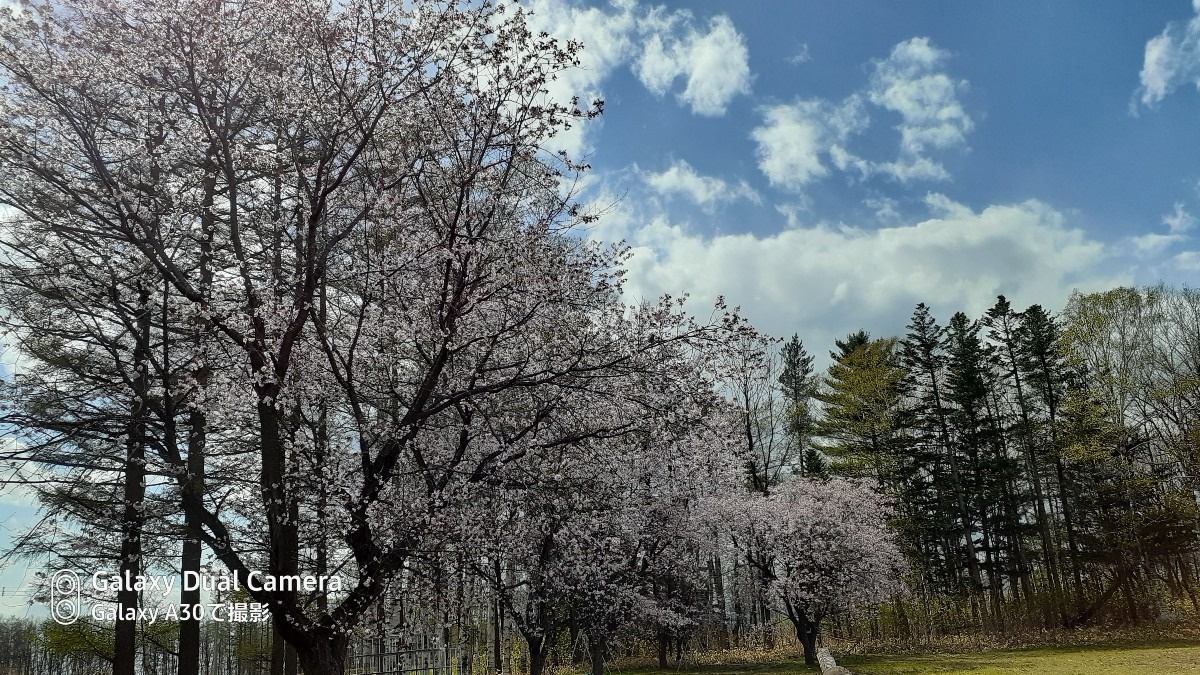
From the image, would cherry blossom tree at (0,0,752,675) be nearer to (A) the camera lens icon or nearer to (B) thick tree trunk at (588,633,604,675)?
(A) the camera lens icon

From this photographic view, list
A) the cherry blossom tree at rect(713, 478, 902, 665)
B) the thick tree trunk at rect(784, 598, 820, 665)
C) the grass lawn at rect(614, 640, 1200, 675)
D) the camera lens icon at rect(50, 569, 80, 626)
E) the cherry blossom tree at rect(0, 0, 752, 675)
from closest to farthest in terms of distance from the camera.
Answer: the cherry blossom tree at rect(0, 0, 752, 675) → the camera lens icon at rect(50, 569, 80, 626) → the grass lawn at rect(614, 640, 1200, 675) → the cherry blossom tree at rect(713, 478, 902, 665) → the thick tree trunk at rect(784, 598, 820, 665)

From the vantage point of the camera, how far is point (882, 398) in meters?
28.7

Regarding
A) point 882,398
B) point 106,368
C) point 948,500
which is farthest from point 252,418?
point 948,500

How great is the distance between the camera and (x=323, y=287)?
785cm

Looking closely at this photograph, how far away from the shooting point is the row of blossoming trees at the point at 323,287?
684cm

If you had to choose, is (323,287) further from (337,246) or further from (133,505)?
(133,505)

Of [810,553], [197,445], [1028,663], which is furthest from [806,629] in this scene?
[197,445]

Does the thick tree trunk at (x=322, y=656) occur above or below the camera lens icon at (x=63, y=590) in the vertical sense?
below

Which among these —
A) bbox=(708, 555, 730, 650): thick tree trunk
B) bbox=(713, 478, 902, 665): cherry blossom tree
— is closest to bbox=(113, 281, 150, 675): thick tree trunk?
bbox=(713, 478, 902, 665): cherry blossom tree

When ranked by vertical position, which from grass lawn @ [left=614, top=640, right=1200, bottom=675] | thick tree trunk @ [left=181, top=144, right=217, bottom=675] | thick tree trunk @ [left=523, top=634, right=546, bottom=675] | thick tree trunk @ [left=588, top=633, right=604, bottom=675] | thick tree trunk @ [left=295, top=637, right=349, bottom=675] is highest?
thick tree trunk @ [left=181, top=144, right=217, bottom=675]

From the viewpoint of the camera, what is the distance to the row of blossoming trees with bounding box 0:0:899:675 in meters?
6.84

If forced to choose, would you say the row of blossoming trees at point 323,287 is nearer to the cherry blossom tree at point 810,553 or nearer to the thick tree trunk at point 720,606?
the cherry blossom tree at point 810,553

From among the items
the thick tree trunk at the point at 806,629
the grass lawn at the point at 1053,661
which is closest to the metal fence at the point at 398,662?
the grass lawn at the point at 1053,661

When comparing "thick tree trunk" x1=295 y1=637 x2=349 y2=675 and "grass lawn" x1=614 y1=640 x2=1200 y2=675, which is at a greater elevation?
"thick tree trunk" x1=295 y1=637 x2=349 y2=675
